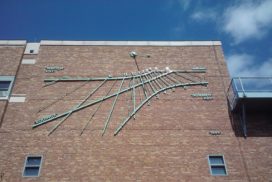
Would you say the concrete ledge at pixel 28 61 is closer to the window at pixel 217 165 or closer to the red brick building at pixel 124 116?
the red brick building at pixel 124 116

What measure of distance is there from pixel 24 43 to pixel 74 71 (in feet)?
11.3

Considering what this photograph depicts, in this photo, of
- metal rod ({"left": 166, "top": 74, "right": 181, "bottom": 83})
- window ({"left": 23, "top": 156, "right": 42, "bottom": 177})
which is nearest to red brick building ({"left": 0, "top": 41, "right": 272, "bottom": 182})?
window ({"left": 23, "top": 156, "right": 42, "bottom": 177})

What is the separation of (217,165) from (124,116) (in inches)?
184

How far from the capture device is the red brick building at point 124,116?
15078mm

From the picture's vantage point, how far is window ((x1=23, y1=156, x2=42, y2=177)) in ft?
49.0

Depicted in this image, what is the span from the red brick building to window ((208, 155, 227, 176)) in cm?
4

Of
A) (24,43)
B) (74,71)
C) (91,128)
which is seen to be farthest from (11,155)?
(24,43)

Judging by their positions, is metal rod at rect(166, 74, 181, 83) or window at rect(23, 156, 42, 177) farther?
metal rod at rect(166, 74, 181, 83)

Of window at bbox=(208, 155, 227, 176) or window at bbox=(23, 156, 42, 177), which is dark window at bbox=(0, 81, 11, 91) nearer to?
window at bbox=(23, 156, 42, 177)

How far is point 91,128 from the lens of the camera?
16.2 meters

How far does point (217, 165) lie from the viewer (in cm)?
1534

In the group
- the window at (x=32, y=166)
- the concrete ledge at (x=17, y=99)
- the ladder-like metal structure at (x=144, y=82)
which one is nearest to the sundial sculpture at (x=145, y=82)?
the ladder-like metal structure at (x=144, y=82)

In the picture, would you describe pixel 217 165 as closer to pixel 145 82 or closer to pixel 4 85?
pixel 145 82

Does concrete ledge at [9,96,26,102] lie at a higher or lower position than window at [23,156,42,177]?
higher
